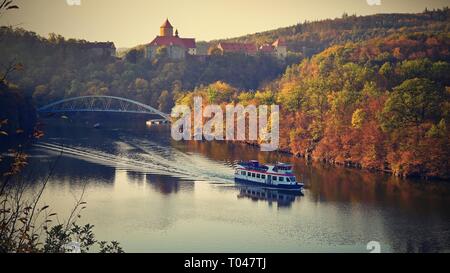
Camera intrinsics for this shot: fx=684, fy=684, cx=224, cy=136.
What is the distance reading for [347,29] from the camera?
52.2 meters

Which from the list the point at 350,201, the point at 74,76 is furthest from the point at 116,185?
the point at 74,76

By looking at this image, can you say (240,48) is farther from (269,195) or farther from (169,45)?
(269,195)

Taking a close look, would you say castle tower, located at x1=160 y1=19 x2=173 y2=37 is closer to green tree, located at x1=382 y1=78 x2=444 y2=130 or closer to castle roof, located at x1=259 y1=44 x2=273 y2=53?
castle roof, located at x1=259 y1=44 x2=273 y2=53

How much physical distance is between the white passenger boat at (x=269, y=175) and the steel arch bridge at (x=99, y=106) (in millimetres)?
16648

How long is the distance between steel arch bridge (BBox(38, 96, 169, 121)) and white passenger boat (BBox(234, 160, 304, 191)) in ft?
54.6

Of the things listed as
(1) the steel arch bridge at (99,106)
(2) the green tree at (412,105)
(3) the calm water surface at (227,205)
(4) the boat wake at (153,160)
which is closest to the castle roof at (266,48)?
(1) the steel arch bridge at (99,106)

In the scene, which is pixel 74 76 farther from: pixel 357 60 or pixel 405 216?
pixel 405 216

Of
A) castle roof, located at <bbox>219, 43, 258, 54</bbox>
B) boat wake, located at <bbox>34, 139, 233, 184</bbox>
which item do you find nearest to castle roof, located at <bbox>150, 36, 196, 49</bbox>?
castle roof, located at <bbox>219, 43, 258, 54</bbox>

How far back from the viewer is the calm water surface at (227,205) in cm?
1129

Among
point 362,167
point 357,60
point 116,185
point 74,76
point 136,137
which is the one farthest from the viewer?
point 74,76

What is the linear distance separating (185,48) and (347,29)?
12953 millimetres

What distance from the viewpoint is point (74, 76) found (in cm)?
4025

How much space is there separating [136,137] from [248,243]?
14.9m

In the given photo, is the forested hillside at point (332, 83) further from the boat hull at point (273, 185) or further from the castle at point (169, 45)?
the boat hull at point (273, 185)
